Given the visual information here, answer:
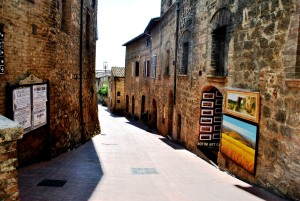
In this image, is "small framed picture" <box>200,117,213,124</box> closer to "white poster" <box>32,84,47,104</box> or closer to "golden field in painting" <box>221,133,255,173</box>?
"golden field in painting" <box>221,133,255,173</box>

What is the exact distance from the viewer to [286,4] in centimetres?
604

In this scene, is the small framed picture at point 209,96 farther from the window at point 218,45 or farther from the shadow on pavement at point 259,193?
the shadow on pavement at point 259,193

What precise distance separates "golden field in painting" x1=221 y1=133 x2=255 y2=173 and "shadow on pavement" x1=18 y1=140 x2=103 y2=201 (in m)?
3.65

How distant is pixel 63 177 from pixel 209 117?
19.9 ft

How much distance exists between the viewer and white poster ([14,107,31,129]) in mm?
7020

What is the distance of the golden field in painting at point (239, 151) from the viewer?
23.8 feet

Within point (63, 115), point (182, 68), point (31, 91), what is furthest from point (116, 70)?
point (31, 91)

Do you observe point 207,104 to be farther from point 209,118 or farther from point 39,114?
point 39,114

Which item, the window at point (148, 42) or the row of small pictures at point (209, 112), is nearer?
the row of small pictures at point (209, 112)

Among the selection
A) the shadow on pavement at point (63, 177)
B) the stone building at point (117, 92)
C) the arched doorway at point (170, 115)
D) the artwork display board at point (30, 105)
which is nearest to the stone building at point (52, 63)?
the artwork display board at point (30, 105)

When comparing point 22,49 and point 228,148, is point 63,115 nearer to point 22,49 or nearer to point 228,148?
point 22,49

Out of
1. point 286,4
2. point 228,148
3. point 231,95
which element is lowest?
point 228,148

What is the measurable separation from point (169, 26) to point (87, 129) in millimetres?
7162

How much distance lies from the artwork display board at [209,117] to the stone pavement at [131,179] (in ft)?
2.52
